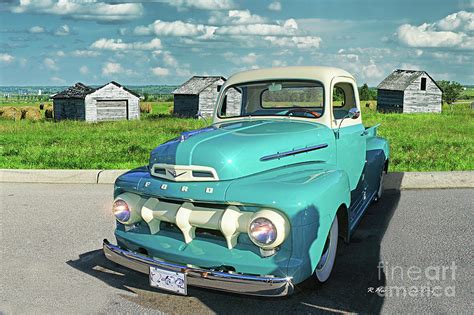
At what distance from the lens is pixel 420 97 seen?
39531mm

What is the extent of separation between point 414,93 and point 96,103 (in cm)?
2523

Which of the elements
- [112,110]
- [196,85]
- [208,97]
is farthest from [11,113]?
[208,97]

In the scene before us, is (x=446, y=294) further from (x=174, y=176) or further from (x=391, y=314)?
(x=174, y=176)

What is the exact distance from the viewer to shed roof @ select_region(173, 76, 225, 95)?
36.4 m

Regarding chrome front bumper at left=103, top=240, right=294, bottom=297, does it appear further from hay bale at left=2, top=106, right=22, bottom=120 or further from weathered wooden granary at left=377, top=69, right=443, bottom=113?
weathered wooden granary at left=377, top=69, right=443, bottom=113

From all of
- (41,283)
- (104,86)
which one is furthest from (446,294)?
(104,86)

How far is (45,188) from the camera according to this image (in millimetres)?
7910

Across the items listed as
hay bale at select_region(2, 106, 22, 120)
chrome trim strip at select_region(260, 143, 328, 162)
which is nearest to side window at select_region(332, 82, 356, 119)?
chrome trim strip at select_region(260, 143, 328, 162)

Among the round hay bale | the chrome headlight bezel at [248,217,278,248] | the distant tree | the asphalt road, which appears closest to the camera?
the chrome headlight bezel at [248,217,278,248]

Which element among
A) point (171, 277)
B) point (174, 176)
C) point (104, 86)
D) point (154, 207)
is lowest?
point (171, 277)

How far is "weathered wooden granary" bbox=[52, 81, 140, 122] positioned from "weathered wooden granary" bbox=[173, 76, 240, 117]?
162 inches

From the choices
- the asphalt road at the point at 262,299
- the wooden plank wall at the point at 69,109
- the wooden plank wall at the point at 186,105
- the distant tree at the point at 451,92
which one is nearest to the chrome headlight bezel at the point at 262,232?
the asphalt road at the point at 262,299

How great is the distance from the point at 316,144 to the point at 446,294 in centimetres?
164

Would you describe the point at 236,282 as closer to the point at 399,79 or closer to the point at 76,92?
the point at 76,92
